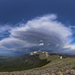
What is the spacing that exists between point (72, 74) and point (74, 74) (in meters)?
0.40

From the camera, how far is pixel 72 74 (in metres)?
16.8

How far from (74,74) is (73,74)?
0.64ft

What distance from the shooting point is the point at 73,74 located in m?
16.7

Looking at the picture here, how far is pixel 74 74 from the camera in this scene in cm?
1659

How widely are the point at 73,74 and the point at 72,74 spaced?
21 centimetres
